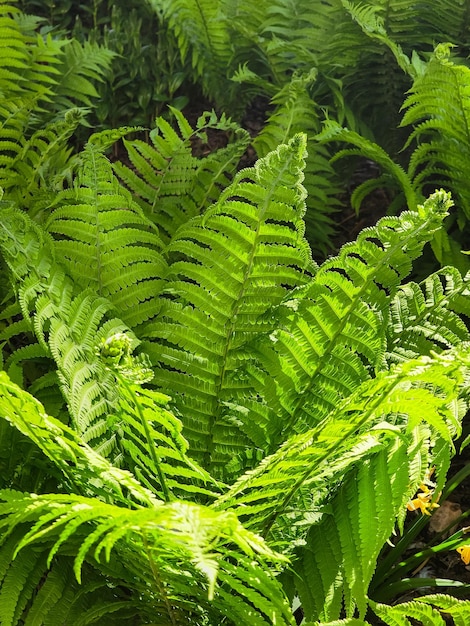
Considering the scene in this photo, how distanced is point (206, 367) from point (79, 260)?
0.35 metres

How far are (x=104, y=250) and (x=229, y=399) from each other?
1.28 feet

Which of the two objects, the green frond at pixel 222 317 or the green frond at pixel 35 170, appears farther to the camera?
the green frond at pixel 35 170

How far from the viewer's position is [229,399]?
47.4 inches

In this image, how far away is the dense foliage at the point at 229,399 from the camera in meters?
0.84

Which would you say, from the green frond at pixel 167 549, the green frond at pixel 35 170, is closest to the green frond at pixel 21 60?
the green frond at pixel 35 170

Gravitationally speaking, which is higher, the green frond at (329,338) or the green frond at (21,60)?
the green frond at (21,60)

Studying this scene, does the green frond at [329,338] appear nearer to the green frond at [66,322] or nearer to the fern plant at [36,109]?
the green frond at [66,322]

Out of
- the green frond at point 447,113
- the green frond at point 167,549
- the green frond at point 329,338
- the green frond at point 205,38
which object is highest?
the green frond at point 205,38

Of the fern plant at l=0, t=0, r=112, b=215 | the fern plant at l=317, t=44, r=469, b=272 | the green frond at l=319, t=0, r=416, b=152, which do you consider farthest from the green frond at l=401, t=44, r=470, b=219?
the fern plant at l=0, t=0, r=112, b=215

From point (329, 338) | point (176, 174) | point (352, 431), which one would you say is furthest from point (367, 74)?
point (352, 431)

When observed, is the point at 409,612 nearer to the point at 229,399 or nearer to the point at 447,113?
the point at 229,399

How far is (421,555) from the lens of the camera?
3.74 ft

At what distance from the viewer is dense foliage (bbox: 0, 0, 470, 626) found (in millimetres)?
842

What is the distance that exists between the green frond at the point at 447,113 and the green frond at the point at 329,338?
0.42m
